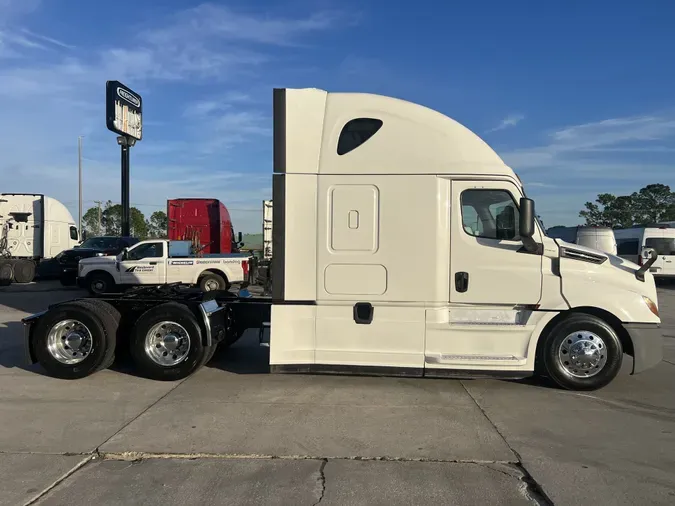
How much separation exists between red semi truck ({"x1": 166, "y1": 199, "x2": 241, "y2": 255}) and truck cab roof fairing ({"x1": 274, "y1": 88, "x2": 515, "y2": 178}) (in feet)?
54.4

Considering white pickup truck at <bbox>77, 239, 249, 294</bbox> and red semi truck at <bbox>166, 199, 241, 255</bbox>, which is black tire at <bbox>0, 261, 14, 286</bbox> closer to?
white pickup truck at <bbox>77, 239, 249, 294</bbox>

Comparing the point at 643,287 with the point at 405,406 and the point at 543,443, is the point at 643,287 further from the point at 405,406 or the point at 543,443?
the point at 405,406

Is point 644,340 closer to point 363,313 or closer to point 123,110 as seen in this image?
point 363,313

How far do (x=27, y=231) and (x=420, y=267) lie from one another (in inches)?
828

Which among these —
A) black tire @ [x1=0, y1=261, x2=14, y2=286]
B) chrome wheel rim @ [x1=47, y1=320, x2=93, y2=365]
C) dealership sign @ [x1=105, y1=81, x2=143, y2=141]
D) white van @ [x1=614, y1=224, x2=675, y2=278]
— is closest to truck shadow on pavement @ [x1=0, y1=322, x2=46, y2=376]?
chrome wheel rim @ [x1=47, y1=320, x2=93, y2=365]

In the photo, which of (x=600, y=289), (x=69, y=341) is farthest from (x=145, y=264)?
(x=600, y=289)

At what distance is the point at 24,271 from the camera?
21.1 metres

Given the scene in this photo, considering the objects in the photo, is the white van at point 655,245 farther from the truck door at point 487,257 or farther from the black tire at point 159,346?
the black tire at point 159,346

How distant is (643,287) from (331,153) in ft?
13.1

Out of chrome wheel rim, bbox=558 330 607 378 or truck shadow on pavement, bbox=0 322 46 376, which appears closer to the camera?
chrome wheel rim, bbox=558 330 607 378

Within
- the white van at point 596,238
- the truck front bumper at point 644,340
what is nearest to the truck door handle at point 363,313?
the truck front bumper at point 644,340

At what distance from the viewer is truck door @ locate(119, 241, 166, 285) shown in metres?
16.3

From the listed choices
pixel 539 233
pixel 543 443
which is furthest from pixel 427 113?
pixel 543 443

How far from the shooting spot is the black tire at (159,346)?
670cm
